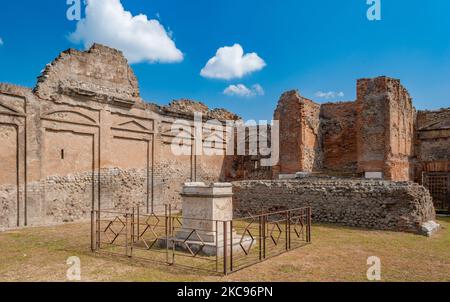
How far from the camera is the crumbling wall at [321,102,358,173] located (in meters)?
20.1

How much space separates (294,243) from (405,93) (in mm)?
12755

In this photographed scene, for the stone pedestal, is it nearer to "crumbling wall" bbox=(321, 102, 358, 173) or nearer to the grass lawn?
the grass lawn

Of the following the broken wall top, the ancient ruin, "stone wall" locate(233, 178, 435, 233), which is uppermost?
the broken wall top

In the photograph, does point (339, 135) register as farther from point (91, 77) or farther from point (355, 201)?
point (91, 77)

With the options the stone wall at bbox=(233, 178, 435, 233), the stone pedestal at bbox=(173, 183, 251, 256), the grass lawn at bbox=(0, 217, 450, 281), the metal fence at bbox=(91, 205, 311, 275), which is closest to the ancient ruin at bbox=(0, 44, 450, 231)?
the stone wall at bbox=(233, 178, 435, 233)

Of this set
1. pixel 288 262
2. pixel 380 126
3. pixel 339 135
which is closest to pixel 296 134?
pixel 339 135

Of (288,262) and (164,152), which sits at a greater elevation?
(164,152)

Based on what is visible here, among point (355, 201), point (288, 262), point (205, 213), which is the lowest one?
point (288, 262)

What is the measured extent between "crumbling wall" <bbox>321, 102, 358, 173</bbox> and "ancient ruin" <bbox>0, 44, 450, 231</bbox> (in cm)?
5

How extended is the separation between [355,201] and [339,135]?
885cm

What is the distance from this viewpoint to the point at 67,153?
13.9 metres

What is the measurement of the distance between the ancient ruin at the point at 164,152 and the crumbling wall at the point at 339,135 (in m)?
0.05

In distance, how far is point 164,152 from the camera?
18203 millimetres

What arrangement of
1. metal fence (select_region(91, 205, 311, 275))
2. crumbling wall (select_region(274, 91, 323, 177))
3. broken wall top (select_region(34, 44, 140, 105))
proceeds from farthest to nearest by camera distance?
crumbling wall (select_region(274, 91, 323, 177)) → broken wall top (select_region(34, 44, 140, 105)) → metal fence (select_region(91, 205, 311, 275))
